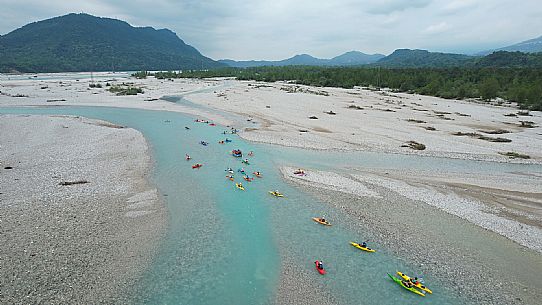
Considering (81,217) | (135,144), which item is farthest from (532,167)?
(135,144)

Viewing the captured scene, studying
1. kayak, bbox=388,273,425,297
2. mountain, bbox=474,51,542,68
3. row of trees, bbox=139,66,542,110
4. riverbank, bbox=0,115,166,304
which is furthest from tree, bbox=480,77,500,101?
mountain, bbox=474,51,542,68

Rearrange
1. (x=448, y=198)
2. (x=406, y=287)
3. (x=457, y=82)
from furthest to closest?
(x=457, y=82), (x=448, y=198), (x=406, y=287)

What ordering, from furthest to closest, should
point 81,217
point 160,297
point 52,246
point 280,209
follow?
point 280,209 → point 81,217 → point 52,246 → point 160,297

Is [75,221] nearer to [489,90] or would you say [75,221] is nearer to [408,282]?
[408,282]

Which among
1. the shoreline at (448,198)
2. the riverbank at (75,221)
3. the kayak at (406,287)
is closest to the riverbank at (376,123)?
the shoreline at (448,198)

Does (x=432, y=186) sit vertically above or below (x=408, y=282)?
above

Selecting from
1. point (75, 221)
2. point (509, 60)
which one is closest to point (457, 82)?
point (509, 60)

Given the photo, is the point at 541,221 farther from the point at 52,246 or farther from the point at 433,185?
the point at 52,246
